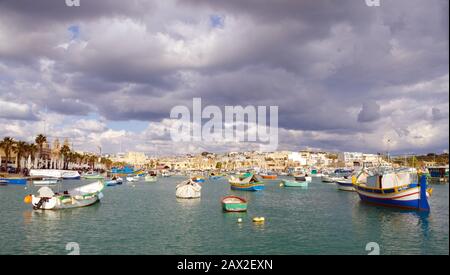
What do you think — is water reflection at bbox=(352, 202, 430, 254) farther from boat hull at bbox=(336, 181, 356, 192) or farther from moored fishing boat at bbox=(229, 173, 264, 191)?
boat hull at bbox=(336, 181, 356, 192)

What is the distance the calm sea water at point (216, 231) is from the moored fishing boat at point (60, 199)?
162cm

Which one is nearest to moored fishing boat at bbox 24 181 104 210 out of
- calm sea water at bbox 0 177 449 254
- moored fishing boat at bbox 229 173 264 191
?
calm sea water at bbox 0 177 449 254

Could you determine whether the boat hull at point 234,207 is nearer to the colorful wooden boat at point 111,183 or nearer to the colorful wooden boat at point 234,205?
the colorful wooden boat at point 234,205

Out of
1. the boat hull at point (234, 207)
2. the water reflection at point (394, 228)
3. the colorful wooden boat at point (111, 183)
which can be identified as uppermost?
the boat hull at point (234, 207)

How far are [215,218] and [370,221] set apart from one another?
2147 centimetres

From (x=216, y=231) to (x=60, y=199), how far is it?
2997 cm

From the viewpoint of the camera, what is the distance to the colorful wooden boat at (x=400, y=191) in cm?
5709

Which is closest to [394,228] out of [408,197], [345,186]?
[408,197]

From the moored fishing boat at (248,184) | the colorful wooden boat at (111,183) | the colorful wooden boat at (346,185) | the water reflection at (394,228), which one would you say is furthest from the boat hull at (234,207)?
the colorful wooden boat at (111,183)

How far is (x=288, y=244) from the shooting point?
34344mm

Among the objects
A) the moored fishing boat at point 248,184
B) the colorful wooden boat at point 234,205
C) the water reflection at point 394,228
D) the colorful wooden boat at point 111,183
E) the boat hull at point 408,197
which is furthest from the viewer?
the colorful wooden boat at point 111,183

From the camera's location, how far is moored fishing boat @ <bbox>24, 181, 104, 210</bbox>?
54.3 m

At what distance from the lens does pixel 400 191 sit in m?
58.9

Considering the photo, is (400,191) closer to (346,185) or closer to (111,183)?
(346,185)
